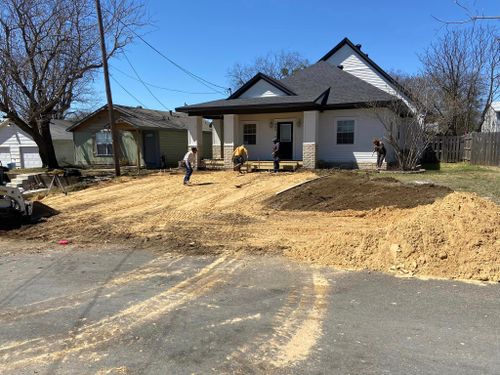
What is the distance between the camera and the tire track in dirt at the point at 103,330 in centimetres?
382

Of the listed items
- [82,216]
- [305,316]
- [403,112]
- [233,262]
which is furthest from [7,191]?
[403,112]

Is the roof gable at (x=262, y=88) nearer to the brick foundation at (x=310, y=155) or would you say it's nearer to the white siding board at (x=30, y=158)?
the brick foundation at (x=310, y=155)

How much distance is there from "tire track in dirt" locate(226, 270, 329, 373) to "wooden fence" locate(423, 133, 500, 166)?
1783cm

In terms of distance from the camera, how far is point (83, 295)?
17.9 feet

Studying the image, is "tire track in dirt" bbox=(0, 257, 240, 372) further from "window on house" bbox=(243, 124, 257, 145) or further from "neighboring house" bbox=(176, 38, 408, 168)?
"window on house" bbox=(243, 124, 257, 145)

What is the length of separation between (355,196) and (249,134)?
1178cm

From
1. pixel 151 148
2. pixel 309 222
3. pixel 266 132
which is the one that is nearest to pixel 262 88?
pixel 266 132

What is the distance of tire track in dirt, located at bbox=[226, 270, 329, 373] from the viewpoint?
12.1ft

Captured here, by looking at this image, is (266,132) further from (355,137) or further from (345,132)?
(355,137)

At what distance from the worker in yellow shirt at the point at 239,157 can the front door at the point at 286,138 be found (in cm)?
325

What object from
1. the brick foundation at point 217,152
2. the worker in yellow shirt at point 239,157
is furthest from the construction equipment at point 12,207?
the brick foundation at point 217,152

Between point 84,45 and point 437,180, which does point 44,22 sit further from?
point 437,180

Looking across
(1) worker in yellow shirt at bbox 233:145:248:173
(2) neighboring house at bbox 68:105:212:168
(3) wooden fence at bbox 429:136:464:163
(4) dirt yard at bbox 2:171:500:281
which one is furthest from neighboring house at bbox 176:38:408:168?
(2) neighboring house at bbox 68:105:212:168

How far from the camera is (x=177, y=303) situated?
507 cm
